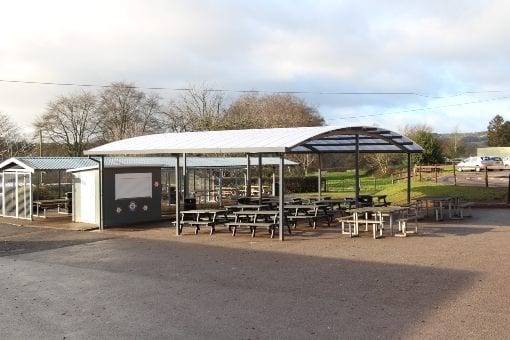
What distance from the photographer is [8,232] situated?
16906 mm

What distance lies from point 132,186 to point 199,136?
3.17 metres

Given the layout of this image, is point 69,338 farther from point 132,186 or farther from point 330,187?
point 330,187

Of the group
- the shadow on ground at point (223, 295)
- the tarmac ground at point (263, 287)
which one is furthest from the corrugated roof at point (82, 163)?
the shadow on ground at point (223, 295)

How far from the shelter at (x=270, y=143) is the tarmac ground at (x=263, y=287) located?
7.44ft

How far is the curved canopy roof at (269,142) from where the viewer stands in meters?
13.0

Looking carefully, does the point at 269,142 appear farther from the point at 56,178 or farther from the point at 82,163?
the point at 56,178

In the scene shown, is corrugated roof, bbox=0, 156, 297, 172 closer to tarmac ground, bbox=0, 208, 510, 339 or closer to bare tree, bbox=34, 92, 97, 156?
tarmac ground, bbox=0, 208, 510, 339

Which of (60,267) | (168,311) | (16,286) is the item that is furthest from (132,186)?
(168,311)

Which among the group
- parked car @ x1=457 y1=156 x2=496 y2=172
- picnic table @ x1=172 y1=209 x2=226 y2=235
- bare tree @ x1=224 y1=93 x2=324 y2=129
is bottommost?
picnic table @ x1=172 y1=209 x2=226 y2=235

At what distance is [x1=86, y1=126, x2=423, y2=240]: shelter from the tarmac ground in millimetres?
2269

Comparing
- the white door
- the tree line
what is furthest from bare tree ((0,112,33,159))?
the white door

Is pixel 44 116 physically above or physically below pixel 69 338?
above

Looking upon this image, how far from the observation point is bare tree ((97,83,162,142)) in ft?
172

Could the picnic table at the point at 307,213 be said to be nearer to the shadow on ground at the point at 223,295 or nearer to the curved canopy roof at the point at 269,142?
the curved canopy roof at the point at 269,142
